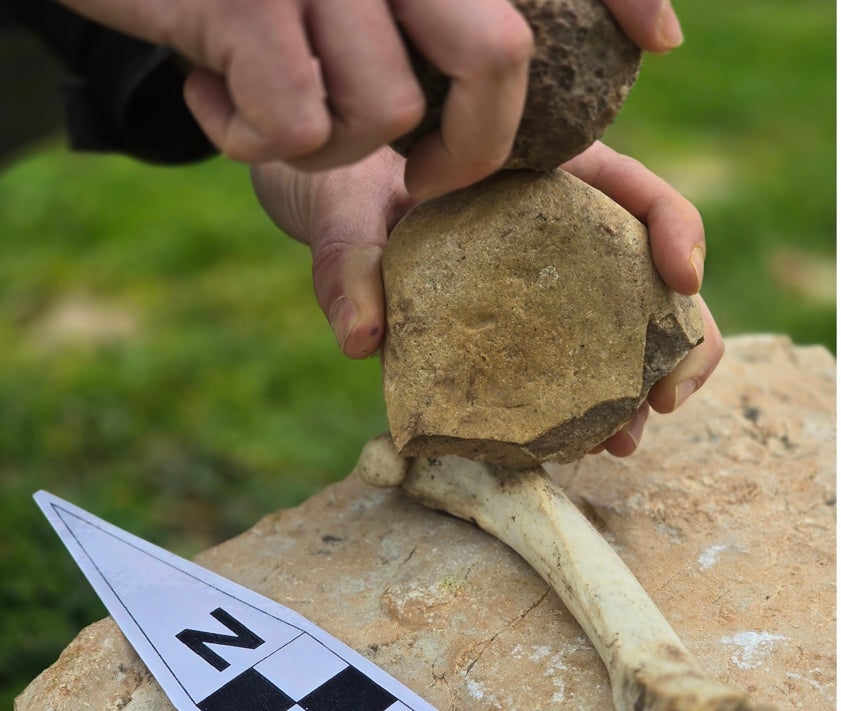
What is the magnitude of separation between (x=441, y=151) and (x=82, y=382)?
8.53 feet

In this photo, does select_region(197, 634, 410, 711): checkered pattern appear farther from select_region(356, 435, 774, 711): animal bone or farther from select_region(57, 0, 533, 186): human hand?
select_region(57, 0, 533, 186): human hand

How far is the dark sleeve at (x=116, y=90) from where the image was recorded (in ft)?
8.79

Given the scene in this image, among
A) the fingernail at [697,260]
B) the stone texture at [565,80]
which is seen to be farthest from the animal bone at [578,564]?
the stone texture at [565,80]

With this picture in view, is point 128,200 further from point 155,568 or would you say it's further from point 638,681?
point 638,681

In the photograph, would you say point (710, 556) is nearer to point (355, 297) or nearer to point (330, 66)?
point (355, 297)

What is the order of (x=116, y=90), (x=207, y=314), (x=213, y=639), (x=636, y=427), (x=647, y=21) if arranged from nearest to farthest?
1. (x=647, y=21)
2. (x=213, y=639)
3. (x=636, y=427)
4. (x=116, y=90)
5. (x=207, y=314)

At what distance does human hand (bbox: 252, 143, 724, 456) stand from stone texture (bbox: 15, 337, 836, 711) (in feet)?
0.81

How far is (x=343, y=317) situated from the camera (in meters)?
1.81

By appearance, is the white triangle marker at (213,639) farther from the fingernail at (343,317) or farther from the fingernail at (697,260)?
the fingernail at (697,260)

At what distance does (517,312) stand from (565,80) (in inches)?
15.5

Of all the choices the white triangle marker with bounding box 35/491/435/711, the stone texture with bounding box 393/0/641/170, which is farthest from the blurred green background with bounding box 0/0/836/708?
the stone texture with bounding box 393/0/641/170

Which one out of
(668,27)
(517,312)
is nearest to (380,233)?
(517,312)

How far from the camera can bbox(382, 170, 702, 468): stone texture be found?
169 cm

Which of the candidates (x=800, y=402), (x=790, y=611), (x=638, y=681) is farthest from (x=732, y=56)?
(x=638, y=681)
